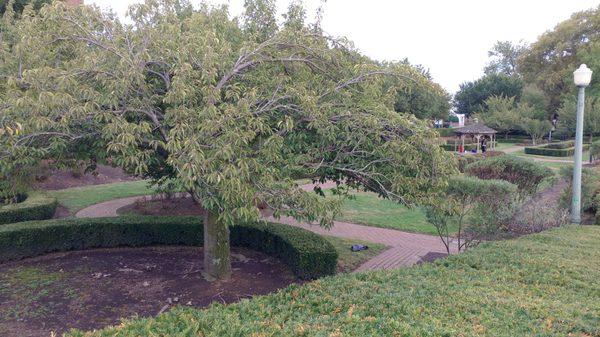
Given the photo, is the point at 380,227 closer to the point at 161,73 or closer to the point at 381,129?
the point at 381,129

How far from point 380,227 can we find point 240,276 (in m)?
5.69

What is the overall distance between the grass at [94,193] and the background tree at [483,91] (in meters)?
47.7

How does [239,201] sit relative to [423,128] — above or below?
below

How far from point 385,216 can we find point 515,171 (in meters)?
3.86

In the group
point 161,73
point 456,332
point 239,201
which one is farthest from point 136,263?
point 456,332

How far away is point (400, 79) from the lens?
246 inches


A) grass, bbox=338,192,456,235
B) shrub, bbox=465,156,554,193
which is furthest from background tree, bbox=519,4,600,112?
grass, bbox=338,192,456,235

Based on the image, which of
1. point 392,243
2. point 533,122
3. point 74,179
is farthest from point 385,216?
point 533,122

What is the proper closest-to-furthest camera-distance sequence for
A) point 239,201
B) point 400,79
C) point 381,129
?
point 239,201, point 381,129, point 400,79

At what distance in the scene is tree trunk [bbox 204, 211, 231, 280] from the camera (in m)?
7.44

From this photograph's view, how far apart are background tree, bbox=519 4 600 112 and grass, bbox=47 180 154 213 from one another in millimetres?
42719

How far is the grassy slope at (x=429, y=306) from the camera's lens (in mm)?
3443

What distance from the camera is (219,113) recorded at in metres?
4.98

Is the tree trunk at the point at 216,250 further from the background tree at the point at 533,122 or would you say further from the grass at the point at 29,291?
the background tree at the point at 533,122
